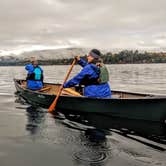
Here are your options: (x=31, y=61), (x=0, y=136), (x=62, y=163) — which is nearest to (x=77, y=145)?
(x=62, y=163)

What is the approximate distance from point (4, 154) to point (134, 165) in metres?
3.63

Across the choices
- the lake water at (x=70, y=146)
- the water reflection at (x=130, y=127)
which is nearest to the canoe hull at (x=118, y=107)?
the water reflection at (x=130, y=127)

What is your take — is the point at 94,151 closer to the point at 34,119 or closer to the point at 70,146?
the point at 70,146

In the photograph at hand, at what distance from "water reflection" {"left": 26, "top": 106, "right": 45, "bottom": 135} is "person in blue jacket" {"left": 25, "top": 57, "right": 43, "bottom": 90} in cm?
299

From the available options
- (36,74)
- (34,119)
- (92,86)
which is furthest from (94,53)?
(36,74)

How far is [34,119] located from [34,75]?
630cm

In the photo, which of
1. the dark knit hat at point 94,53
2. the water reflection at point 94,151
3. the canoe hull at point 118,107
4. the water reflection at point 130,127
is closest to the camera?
the water reflection at point 94,151

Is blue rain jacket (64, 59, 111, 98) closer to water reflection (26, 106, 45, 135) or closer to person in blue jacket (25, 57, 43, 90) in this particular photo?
water reflection (26, 106, 45, 135)

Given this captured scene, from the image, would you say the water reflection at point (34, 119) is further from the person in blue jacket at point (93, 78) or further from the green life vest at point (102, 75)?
the green life vest at point (102, 75)

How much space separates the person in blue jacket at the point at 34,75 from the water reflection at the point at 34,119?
9.82ft

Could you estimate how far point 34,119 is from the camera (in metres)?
13.2

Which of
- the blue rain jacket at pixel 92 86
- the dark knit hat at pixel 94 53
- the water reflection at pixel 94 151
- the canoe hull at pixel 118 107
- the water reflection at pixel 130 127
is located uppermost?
the dark knit hat at pixel 94 53

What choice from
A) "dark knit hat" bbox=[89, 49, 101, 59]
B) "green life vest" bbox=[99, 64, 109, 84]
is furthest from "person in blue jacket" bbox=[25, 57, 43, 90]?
"green life vest" bbox=[99, 64, 109, 84]

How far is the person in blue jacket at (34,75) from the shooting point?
18938 mm
